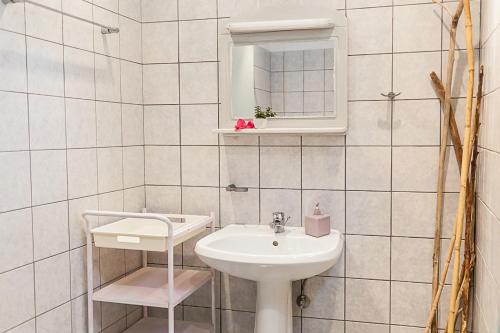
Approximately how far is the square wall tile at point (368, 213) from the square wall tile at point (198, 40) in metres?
1.01

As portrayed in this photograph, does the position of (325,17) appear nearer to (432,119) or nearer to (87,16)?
(432,119)

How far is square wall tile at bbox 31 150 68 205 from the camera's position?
6.87 ft

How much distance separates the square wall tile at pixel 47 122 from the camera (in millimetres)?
2082

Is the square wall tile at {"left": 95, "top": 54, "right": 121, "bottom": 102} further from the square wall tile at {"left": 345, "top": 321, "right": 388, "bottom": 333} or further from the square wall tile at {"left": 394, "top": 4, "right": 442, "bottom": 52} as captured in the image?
the square wall tile at {"left": 345, "top": 321, "right": 388, "bottom": 333}

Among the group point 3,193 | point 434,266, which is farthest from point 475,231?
point 3,193

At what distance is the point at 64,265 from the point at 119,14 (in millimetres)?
1255

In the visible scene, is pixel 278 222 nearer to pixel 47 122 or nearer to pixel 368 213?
pixel 368 213

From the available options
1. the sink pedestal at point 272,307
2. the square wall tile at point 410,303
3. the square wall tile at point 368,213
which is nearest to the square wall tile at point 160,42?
the square wall tile at point 368,213

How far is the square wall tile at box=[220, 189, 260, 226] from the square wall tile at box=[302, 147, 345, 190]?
0.91ft

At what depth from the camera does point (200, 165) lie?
2801mm

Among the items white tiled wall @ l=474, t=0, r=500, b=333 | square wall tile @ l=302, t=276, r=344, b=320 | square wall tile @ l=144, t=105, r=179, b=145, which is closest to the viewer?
white tiled wall @ l=474, t=0, r=500, b=333

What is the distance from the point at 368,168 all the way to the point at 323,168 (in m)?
0.22

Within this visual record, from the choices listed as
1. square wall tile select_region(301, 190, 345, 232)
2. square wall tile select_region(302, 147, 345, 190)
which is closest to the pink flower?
square wall tile select_region(302, 147, 345, 190)

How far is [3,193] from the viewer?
1.93 metres
